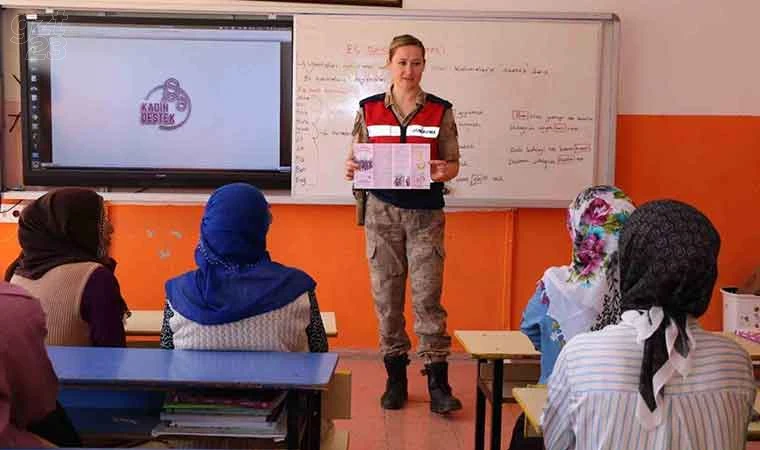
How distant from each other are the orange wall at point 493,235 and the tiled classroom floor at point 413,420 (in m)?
0.51

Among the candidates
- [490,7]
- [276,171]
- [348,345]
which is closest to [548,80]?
[490,7]

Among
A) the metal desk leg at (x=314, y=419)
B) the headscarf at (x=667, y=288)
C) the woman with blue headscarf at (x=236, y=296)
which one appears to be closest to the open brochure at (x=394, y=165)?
the woman with blue headscarf at (x=236, y=296)

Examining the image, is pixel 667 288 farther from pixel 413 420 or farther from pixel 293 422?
pixel 413 420

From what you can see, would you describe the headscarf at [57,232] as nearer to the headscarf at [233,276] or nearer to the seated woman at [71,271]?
the seated woman at [71,271]

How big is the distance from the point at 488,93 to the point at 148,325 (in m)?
2.59

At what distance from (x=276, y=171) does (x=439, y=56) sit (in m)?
1.18

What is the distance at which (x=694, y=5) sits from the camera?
501 cm

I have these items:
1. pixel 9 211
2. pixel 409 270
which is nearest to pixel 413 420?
pixel 409 270

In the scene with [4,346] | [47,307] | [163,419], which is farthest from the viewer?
[47,307]

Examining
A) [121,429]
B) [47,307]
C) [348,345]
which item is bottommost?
[348,345]

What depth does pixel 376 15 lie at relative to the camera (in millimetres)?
4820

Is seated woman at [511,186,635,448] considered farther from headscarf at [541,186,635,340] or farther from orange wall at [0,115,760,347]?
orange wall at [0,115,760,347]

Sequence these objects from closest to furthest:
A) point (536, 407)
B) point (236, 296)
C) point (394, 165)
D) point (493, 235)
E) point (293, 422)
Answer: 1. point (536, 407)
2. point (293, 422)
3. point (236, 296)
4. point (394, 165)
5. point (493, 235)

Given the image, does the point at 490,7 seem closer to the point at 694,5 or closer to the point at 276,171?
the point at 694,5
